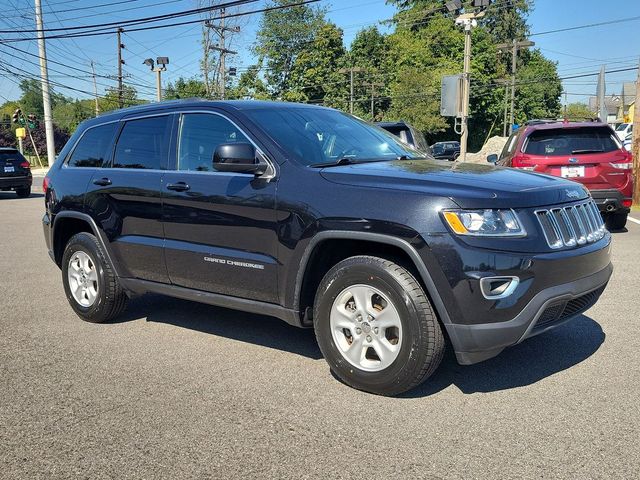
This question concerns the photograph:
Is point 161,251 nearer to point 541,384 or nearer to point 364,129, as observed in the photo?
point 364,129

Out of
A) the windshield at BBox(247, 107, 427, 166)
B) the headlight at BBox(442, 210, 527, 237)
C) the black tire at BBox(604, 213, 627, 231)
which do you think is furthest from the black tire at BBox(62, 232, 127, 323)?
the black tire at BBox(604, 213, 627, 231)

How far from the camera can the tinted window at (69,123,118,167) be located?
18.1 ft

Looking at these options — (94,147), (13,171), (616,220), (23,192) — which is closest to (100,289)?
(94,147)

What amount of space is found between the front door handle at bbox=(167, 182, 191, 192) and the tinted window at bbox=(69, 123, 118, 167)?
106cm

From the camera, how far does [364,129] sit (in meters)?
5.17

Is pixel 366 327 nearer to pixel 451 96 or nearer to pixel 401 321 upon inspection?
pixel 401 321

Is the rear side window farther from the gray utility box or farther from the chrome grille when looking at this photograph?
the gray utility box

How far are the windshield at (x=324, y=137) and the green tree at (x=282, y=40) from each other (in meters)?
66.9

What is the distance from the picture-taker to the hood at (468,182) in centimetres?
349

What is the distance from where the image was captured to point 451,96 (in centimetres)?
1811

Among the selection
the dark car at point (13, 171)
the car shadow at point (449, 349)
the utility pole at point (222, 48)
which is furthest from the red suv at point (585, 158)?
the utility pole at point (222, 48)

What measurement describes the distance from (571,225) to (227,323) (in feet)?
9.81

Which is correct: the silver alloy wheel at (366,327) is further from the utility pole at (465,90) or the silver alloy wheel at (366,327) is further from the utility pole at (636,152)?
the utility pole at (465,90)

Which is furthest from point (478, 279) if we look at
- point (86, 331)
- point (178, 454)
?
point (86, 331)
